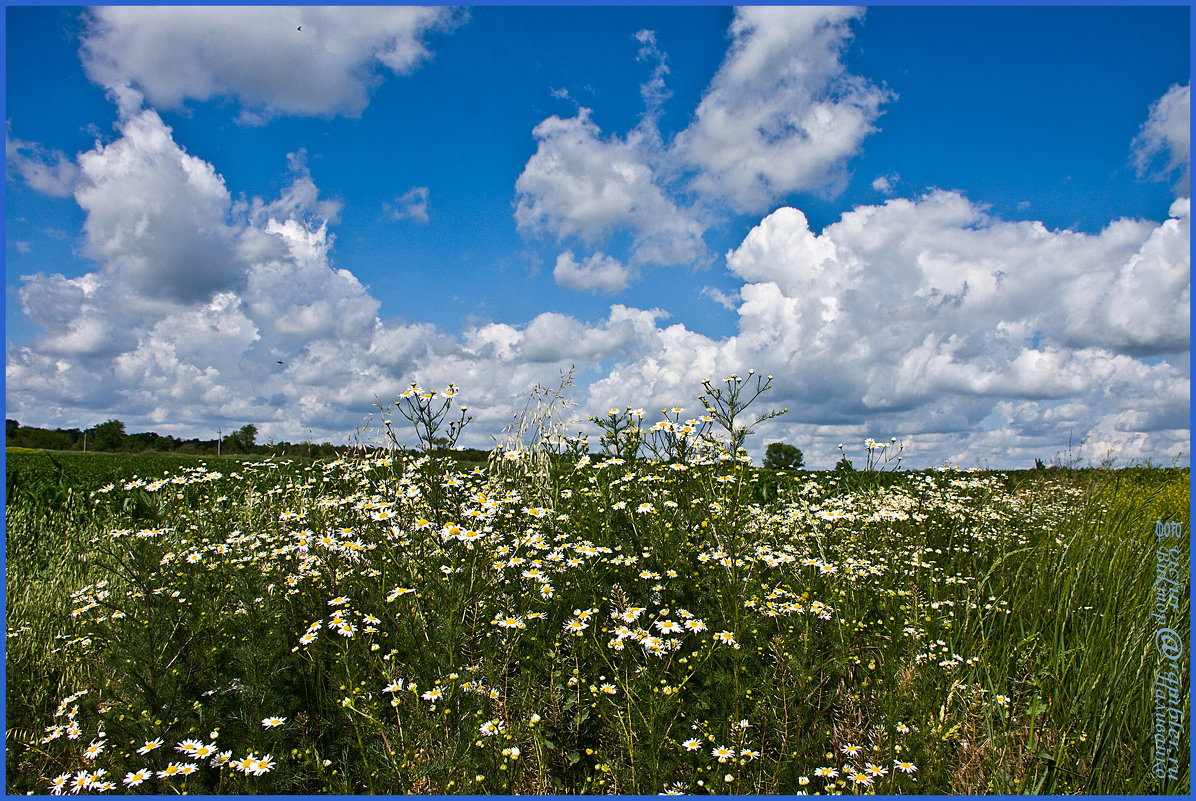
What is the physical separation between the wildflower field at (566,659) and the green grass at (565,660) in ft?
0.07

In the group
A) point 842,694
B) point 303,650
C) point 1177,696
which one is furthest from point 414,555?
point 1177,696

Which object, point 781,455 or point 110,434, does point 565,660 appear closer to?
point 781,455

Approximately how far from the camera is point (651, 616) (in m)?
3.66

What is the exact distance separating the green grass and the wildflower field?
2 cm

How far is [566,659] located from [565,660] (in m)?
0.02

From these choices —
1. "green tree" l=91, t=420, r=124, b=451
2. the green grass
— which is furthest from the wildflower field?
"green tree" l=91, t=420, r=124, b=451

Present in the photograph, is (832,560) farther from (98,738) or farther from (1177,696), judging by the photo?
(98,738)

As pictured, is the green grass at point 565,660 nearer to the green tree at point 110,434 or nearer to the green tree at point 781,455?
the green tree at point 781,455

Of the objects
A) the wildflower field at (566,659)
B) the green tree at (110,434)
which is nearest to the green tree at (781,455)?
the wildflower field at (566,659)

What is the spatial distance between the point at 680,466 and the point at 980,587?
2.80 metres

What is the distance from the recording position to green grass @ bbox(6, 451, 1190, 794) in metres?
3.07

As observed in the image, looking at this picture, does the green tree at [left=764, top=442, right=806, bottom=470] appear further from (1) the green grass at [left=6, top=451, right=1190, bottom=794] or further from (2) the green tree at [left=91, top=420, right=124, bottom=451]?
(2) the green tree at [left=91, top=420, right=124, bottom=451]

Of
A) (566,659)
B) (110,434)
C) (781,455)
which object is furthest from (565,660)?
(110,434)

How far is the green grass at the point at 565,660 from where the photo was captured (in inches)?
121
